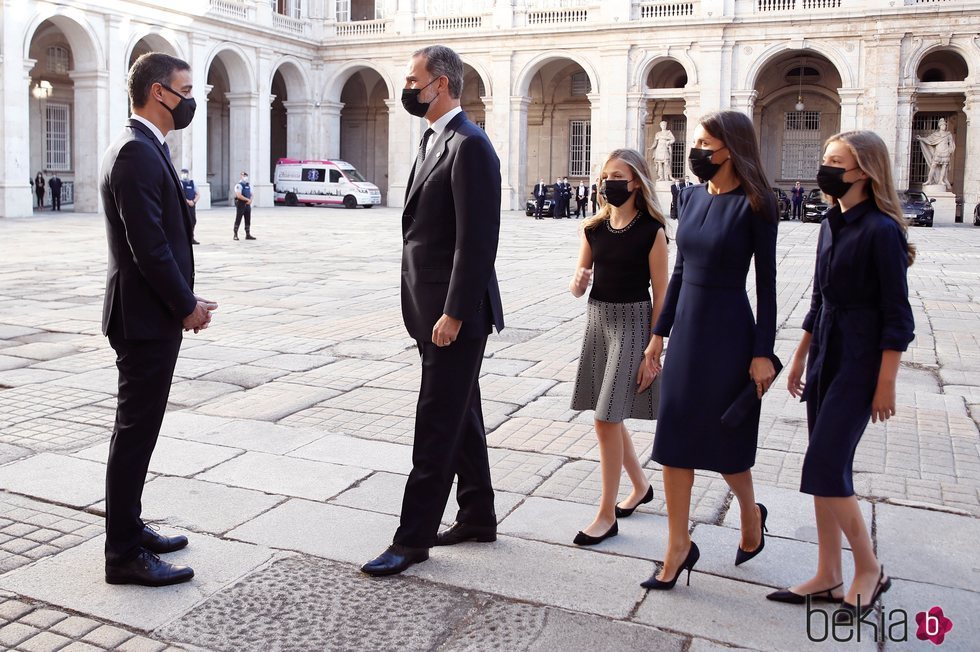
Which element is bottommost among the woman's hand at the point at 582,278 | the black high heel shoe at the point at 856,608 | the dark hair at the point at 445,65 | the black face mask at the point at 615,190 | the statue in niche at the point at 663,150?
the black high heel shoe at the point at 856,608

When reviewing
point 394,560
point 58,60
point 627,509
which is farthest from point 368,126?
point 394,560

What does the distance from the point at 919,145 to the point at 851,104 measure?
4.25 meters

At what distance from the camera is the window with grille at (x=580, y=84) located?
137 feet

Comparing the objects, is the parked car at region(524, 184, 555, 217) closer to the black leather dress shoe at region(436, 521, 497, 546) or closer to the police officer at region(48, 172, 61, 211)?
the police officer at region(48, 172, 61, 211)

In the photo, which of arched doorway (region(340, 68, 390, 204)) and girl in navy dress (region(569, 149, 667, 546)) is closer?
girl in navy dress (region(569, 149, 667, 546))

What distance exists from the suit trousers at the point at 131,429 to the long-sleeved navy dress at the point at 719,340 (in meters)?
1.84

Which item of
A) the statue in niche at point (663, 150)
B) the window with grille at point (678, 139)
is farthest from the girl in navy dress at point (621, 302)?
the window with grille at point (678, 139)

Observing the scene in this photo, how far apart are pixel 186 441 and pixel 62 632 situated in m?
2.39

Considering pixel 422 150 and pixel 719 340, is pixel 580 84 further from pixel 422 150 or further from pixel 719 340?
pixel 719 340

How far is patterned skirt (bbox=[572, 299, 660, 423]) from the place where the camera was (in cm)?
415

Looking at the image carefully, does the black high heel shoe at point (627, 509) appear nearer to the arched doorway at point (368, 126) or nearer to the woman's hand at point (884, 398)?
the woman's hand at point (884, 398)

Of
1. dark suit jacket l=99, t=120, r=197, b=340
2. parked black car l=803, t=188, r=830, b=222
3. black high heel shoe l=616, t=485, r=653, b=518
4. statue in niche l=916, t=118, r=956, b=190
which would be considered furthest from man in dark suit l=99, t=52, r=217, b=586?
statue in niche l=916, t=118, r=956, b=190

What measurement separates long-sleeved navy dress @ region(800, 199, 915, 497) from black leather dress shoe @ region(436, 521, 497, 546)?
1340 mm

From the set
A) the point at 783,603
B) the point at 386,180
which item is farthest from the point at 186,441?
the point at 386,180
